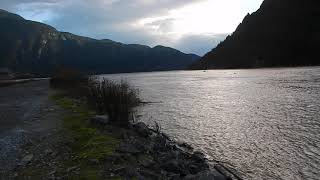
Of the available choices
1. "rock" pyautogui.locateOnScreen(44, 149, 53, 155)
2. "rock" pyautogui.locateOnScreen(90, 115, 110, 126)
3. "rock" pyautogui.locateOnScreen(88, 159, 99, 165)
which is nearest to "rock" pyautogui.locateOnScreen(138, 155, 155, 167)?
"rock" pyautogui.locateOnScreen(88, 159, 99, 165)

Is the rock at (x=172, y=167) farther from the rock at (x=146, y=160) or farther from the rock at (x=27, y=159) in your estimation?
A: the rock at (x=27, y=159)

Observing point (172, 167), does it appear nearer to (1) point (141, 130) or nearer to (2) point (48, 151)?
(2) point (48, 151)

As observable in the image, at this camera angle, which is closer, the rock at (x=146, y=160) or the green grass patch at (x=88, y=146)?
the green grass patch at (x=88, y=146)

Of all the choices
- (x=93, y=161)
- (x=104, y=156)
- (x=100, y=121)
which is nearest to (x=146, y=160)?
(x=104, y=156)

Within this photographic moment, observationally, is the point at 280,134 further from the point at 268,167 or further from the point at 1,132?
the point at 1,132

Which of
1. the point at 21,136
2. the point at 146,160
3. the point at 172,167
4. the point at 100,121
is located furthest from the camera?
the point at 100,121

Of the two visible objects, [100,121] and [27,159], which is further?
[100,121]

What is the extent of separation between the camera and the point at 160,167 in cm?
1530

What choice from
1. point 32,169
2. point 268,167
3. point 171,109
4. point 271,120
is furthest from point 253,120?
point 32,169

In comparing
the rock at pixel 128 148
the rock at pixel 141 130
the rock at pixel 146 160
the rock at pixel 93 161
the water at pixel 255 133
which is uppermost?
the rock at pixel 93 161

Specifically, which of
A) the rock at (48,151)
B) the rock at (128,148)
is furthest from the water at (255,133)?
the rock at (48,151)

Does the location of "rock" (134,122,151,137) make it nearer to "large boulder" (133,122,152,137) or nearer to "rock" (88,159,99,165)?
"large boulder" (133,122,152,137)

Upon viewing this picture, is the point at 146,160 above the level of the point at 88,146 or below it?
below

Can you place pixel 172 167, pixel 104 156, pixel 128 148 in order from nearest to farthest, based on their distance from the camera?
pixel 172 167 → pixel 104 156 → pixel 128 148
